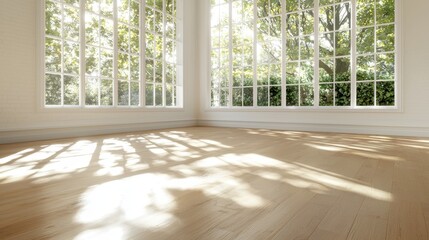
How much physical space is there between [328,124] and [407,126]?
4.15 ft

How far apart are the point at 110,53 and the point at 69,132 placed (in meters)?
1.66

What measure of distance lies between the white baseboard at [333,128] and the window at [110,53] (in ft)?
5.27

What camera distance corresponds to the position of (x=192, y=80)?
7289 millimetres

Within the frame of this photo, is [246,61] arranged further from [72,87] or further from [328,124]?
[72,87]

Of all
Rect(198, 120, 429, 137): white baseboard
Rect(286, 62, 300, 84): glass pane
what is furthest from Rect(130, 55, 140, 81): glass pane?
Rect(286, 62, 300, 84): glass pane

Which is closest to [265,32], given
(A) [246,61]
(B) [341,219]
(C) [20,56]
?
(A) [246,61]

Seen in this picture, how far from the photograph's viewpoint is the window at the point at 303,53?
5320mm

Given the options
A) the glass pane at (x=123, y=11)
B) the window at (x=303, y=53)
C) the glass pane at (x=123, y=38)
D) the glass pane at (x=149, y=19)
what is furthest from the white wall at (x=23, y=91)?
the window at (x=303, y=53)

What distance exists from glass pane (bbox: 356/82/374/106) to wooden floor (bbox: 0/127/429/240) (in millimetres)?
3161

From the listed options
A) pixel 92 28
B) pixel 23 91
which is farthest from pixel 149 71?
pixel 23 91

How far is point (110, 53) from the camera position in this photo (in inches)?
207

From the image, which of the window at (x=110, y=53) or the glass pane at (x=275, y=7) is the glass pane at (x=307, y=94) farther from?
the window at (x=110, y=53)

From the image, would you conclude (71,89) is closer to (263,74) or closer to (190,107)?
(190,107)

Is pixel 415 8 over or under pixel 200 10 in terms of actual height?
under
